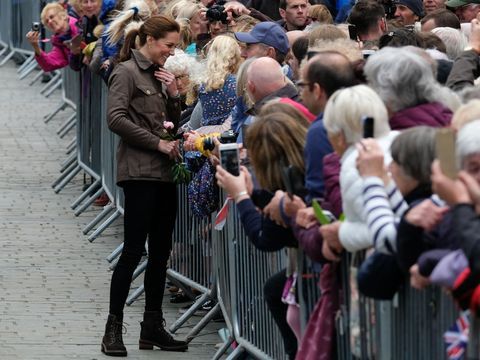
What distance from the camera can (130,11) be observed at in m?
12.3

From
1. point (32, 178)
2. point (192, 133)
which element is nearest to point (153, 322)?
point (192, 133)

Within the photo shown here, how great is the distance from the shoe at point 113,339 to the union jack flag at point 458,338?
5.06 m

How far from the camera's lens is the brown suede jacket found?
33.0 ft

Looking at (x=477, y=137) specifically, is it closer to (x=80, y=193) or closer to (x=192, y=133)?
(x=192, y=133)

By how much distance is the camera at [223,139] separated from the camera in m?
8.75

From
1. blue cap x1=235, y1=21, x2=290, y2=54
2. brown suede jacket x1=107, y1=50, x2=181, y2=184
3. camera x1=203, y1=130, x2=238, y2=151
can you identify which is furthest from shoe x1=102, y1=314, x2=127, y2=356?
blue cap x1=235, y1=21, x2=290, y2=54

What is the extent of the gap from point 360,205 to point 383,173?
18 centimetres

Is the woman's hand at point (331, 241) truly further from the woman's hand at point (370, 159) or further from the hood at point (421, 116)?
the hood at point (421, 116)

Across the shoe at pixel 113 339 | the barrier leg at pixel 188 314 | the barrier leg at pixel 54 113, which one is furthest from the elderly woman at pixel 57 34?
the shoe at pixel 113 339

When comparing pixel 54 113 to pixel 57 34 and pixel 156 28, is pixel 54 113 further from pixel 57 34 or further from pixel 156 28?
pixel 156 28

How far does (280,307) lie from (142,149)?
2581 millimetres

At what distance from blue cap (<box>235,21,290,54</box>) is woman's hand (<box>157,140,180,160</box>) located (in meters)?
0.85

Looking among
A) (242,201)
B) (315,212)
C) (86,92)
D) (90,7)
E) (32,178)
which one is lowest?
(32,178)

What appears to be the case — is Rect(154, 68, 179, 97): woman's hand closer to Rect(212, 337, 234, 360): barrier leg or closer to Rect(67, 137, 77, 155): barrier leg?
Rect(212, 337, 234, 360): barrier leg
